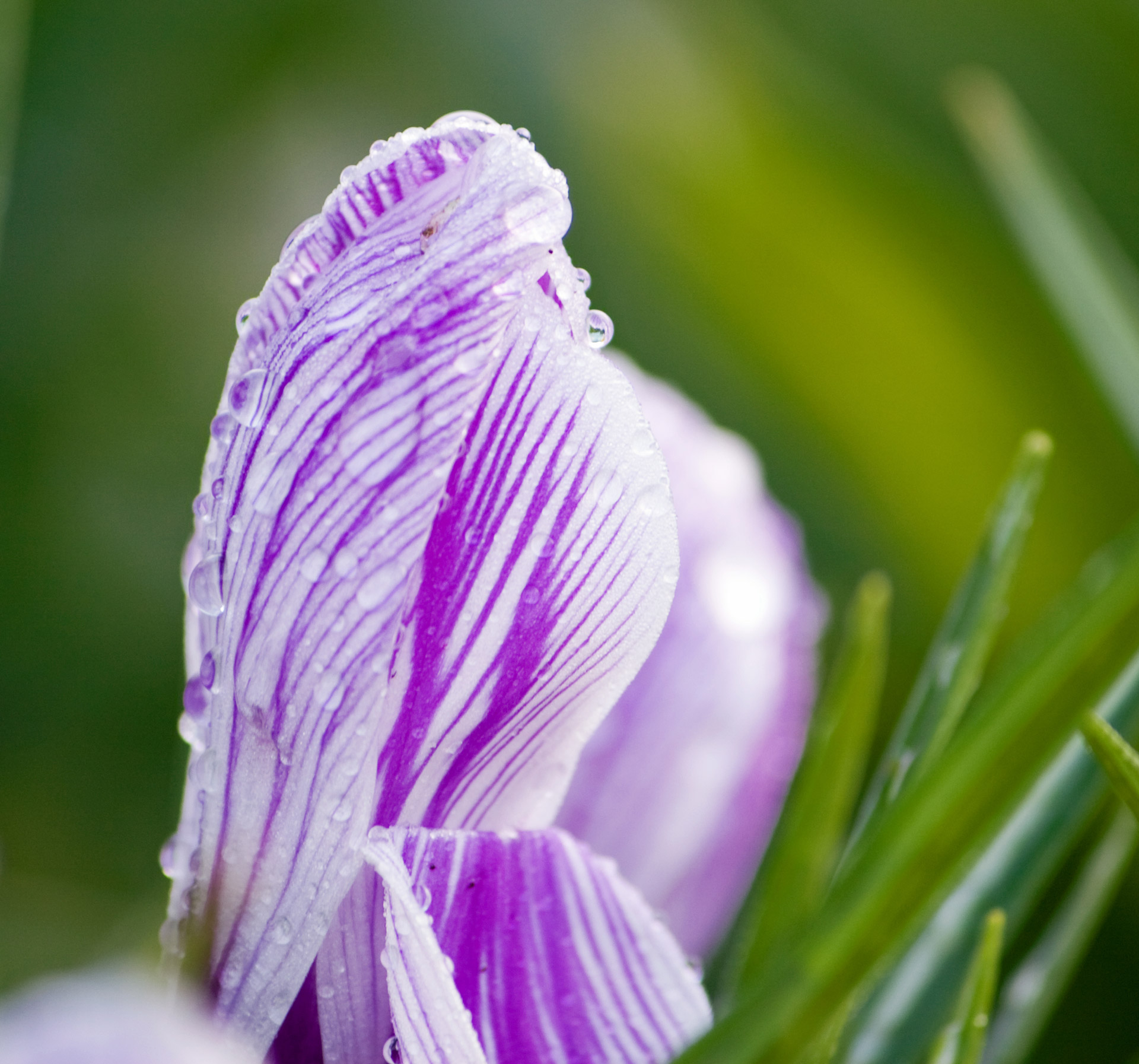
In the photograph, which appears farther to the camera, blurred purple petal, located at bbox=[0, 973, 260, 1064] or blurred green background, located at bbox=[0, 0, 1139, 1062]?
blurred green background, located at bbox=[0, 0, 1139, 1062]

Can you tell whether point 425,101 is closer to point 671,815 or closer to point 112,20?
point 112,20

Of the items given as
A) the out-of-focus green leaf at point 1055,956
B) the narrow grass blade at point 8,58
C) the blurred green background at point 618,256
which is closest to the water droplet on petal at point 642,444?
the out-of-focus green leaf at point 1055,956

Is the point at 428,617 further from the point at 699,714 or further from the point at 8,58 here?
the point at 8,58

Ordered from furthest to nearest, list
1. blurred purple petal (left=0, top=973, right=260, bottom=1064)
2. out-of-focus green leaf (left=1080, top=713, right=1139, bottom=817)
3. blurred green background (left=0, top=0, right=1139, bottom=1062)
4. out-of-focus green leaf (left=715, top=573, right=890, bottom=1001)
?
1. blurred green background (left=0, top=0, right=1139, bottom=1062)
2. out-of-focus green leaf (left=715, top=573, right=890, bottom=1001)
3. out-of-focus green leaf (left=1080, top=713, right=1139, bottom=817)
4. blurred purple petal (left=0, top=973, right=260, bottom=1064)

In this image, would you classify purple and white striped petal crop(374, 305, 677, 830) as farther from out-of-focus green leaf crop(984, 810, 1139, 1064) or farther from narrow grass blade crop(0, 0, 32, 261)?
narrow grass blade crop(0, 0, 32, 261)

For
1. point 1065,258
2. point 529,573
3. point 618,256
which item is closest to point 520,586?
point 529,573

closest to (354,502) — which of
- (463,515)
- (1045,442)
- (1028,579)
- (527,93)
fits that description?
(463,515)

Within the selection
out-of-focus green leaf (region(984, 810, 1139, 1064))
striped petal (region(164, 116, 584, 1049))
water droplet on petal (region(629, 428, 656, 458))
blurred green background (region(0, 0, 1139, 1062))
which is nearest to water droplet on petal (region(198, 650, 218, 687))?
striped petal (region(164, 116, 584, 1049))
